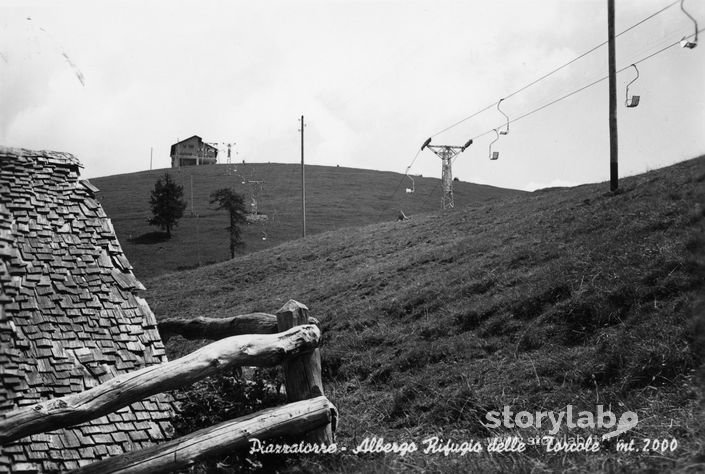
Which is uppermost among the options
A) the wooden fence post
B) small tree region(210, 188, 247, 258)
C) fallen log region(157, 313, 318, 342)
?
small tree region(210, 188, 247, 258)

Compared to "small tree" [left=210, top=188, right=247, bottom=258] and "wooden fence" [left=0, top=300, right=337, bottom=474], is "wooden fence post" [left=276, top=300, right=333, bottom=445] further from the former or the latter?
"small tree" [left=210, top=188, right=247, bottom=258]

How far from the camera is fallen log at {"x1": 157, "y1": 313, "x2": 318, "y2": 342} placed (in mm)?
7484

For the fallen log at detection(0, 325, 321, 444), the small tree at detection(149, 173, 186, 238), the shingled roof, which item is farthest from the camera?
the small tree at detection(149, 173, 186, 238)

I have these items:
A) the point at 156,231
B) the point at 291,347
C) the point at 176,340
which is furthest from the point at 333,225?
the point at 291,347

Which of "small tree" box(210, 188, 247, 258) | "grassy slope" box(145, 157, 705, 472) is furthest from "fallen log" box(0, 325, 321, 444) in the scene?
"small tree" box(210, 188, 247, 258)

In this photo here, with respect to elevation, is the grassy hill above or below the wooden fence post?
above

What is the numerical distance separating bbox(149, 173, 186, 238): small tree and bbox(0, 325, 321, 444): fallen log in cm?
4144

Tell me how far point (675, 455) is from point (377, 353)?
7.41m

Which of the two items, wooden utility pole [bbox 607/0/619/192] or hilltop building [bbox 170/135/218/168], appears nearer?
wooden utility pole [bbox 607/0/619/192]

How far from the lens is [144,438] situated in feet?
24.3

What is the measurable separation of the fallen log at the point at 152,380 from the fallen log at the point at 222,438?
43cm

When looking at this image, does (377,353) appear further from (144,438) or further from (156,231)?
(156,231)

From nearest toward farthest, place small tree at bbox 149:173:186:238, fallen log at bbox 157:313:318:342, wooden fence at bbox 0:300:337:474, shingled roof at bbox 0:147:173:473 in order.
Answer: wooden fence at bbox 0:300:337:474 < shingled roof at bbox 0:147:173:473 < fallen log at bbox 157:313:318:342 < small tree at bbox 149:173:186:238

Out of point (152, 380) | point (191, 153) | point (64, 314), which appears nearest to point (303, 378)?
point (152, 380)
